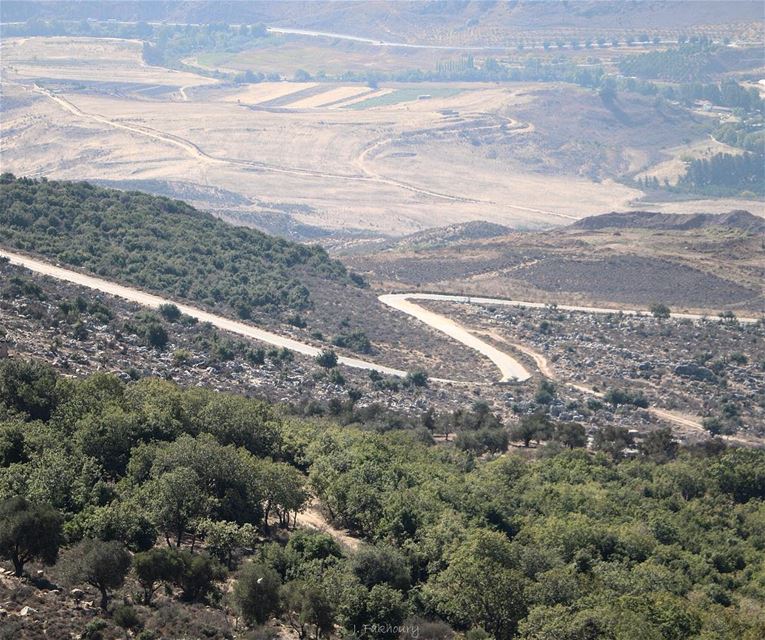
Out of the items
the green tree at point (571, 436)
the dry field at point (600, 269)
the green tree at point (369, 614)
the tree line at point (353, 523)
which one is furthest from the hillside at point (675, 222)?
the green tree at point (369, 614)

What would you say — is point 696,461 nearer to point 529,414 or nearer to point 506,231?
point 529,414

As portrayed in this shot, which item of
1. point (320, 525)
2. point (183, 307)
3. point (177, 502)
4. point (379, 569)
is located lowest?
point (183, 307)

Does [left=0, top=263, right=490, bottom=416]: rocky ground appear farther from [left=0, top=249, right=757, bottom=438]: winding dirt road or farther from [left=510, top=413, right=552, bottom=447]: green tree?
[left=510, top=413, right=552, bottom=447]: green tree

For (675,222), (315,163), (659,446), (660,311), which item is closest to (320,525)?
(659,446)

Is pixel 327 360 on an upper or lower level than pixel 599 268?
lower

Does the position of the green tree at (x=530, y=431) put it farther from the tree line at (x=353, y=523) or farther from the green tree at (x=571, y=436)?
the tree line at (x=353, y=523)

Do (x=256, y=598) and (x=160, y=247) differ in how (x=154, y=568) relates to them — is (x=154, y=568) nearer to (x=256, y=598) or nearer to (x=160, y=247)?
(x=256, y=598)
